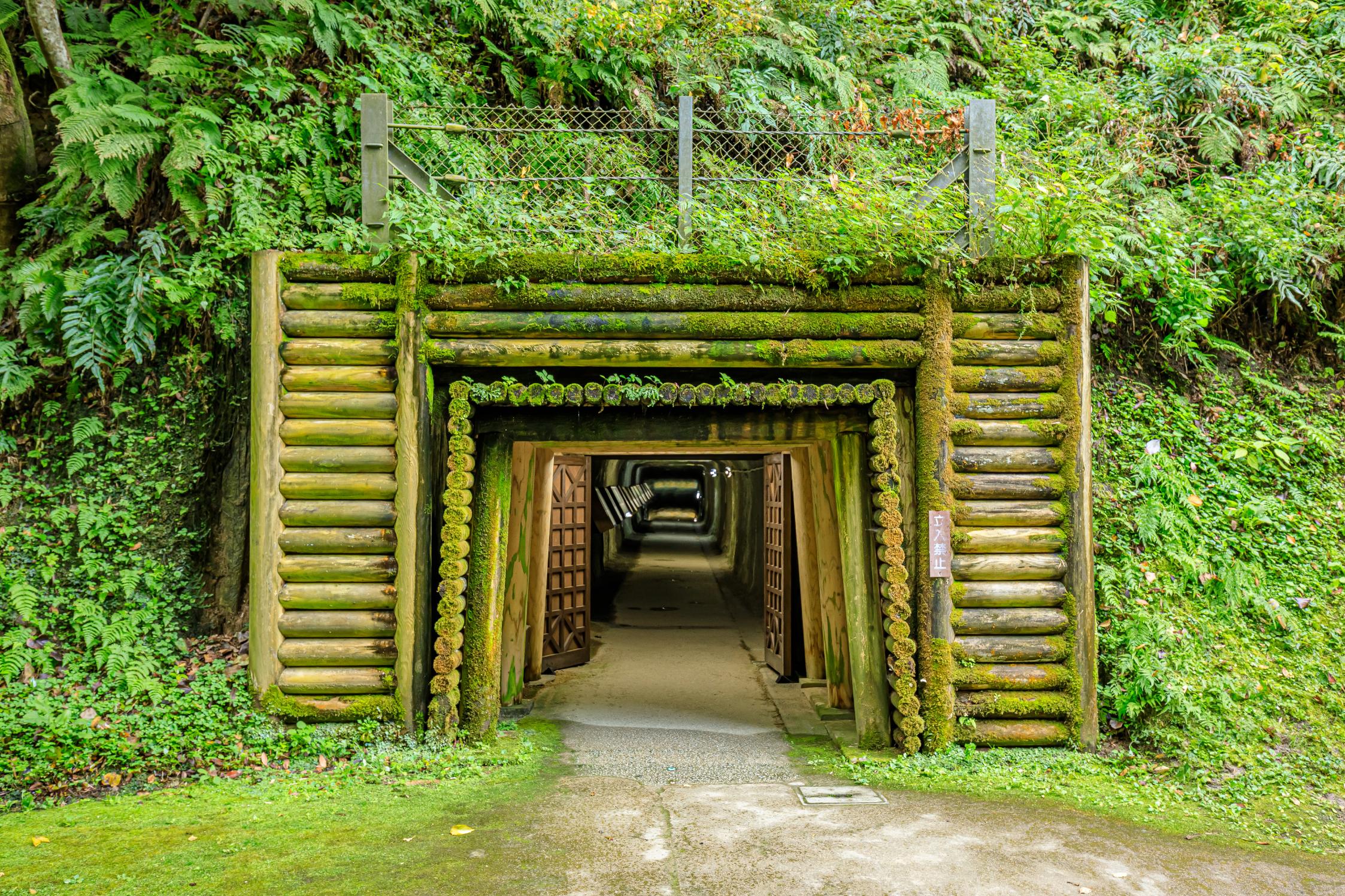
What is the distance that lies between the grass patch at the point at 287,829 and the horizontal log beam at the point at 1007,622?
3.21 meters

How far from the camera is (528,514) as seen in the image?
311 inches

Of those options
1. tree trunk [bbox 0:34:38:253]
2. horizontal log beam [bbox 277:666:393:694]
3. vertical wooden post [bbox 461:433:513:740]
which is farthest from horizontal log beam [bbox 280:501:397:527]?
tree trunk [bbox 0:34:38:253]

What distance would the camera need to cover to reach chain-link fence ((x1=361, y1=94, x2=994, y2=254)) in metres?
6.25

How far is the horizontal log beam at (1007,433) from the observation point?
6.22 meters

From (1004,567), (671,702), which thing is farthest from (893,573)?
(671,702)

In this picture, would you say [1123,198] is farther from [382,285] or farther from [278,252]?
[278,252]

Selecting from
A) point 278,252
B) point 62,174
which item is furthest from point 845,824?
point 62,174

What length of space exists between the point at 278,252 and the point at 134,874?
408 centimetres

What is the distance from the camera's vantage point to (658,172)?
8633 mm

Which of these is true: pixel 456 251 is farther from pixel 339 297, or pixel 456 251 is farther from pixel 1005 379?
pixel 1005 379

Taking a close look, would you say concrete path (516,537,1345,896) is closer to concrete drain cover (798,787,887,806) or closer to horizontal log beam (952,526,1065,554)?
concrete drain cover (798,787,887,806)

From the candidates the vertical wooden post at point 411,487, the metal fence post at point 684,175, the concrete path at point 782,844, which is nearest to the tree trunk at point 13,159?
the vertical wooden post at point 411,487

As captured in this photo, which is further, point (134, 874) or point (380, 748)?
point (380, 748)

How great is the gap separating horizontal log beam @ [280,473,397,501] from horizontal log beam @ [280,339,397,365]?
2.75 feet
